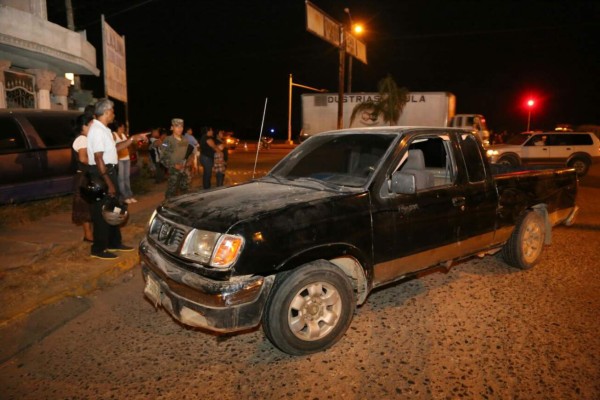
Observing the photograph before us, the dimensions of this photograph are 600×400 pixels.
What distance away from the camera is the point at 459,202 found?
440 centimetres

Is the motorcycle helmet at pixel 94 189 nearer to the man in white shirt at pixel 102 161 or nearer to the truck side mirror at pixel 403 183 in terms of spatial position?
the man in white shirt at pixel 102 161

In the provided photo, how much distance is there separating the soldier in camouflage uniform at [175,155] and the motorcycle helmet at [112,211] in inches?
109

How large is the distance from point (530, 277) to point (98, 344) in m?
4.66

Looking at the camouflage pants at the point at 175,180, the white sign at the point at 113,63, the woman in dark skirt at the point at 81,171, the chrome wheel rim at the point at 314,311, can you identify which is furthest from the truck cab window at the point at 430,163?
the white sign at the point at 113,63

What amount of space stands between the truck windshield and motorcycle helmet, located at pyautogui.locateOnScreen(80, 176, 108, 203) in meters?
1.99

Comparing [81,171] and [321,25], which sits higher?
[321,25]

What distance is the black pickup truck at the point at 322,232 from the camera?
3.18 m

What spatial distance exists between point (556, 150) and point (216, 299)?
56.5ft

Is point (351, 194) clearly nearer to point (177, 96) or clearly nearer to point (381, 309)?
point (381, 309)

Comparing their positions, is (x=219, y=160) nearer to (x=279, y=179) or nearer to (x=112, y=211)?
(x=112, y=211)

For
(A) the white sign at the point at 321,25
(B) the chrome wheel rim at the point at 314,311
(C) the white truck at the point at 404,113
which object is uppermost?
(A) the white sign at the point at 321,25

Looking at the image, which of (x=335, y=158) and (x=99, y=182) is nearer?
(x=335, y=158)

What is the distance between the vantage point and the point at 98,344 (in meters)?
3.71

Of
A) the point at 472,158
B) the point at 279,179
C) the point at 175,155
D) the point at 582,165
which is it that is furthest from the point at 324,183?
the point at 582,165
